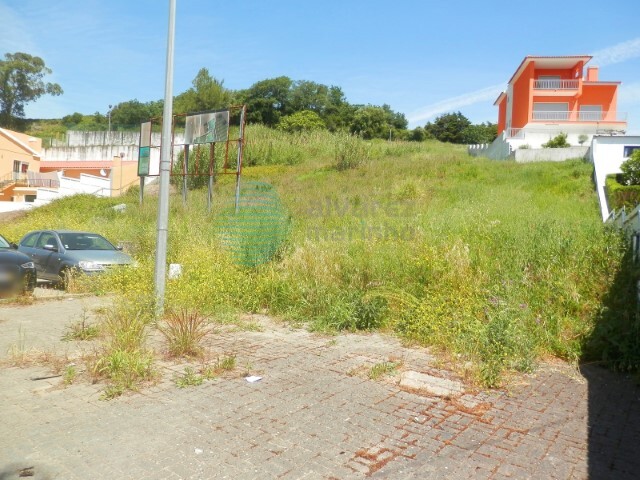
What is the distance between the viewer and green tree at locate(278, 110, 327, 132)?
51.3 metres

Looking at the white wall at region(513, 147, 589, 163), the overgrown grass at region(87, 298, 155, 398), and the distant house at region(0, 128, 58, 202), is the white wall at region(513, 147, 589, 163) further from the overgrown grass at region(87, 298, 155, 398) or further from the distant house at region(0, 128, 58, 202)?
the distant house at region(0, 128, 58, 202)

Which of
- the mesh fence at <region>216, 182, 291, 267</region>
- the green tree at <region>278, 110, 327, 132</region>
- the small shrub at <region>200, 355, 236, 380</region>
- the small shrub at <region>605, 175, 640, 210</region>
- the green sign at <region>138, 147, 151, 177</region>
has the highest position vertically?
the green tree at <region>278, 110, 327, 132</region>

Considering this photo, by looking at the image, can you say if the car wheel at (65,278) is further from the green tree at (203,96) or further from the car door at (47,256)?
the green tree at (203,96)

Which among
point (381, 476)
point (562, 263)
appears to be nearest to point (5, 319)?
point (381, 476)

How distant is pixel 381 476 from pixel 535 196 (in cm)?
1650

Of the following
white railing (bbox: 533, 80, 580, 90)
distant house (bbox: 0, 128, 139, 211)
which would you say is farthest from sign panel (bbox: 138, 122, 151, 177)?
white railing (bbox: 533, 80, 580, 90)

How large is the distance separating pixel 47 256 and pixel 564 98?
120 feet

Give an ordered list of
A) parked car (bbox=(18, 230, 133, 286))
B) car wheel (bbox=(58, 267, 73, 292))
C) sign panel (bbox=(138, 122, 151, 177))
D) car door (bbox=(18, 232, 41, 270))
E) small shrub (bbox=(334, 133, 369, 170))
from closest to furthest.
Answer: car wheel (bbox=(58, 267, 73, 292)), parked car (bbox=(18, 230, 133, 286)), car door (bbox=(18, 232, 41, 270)), sign panel (bbox=(138, 122, 151, 177)), small shrub (bbox=(334, 133, 369, 170))

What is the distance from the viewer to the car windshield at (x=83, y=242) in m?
12.1

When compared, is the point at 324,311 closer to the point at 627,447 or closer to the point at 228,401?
the point at 228,401

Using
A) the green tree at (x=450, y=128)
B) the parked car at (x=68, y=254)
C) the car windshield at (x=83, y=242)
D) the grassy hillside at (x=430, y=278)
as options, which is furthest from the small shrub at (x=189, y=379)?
the green tree at (x=450, y=128)

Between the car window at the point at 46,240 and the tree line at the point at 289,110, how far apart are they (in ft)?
133

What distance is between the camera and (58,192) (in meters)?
32.3

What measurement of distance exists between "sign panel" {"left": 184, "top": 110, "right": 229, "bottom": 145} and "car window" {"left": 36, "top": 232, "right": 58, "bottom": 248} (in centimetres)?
735
